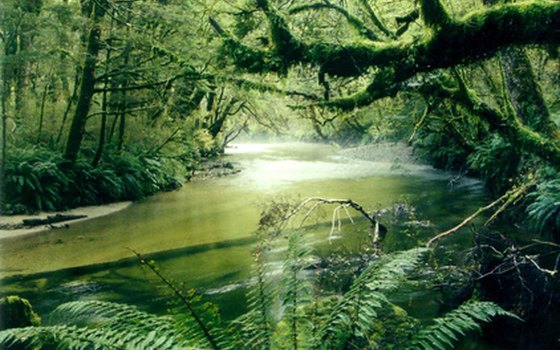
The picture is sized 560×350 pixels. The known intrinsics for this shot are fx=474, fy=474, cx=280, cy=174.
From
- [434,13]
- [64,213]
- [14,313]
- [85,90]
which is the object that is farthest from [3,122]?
[434,13]

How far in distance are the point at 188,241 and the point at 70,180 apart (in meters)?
5.51

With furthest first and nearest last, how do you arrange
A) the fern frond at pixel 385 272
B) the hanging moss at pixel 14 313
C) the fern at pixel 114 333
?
the hanging moss at pixel 14 313 → the fern frond at pixel 385 272 → the fern at pixel 114 333

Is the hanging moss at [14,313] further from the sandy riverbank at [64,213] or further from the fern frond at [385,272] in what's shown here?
the sandy riverbank at [64,213]

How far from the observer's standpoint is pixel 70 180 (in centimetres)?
1373

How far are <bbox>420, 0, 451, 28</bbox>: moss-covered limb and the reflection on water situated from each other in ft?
10.1

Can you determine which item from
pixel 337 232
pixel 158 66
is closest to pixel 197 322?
pixel 337 232

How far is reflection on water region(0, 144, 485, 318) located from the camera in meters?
7.26

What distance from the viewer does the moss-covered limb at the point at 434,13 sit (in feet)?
12.9

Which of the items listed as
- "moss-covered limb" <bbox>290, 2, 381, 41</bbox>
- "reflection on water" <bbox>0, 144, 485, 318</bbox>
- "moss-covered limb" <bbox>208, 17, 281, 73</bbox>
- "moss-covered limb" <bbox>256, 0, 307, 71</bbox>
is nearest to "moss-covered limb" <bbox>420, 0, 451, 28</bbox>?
"moss-covered limb" <bbox>256, 0, 307, 71</bbox>

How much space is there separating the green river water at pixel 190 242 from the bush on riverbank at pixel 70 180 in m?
0.84

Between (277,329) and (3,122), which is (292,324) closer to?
(277,329)

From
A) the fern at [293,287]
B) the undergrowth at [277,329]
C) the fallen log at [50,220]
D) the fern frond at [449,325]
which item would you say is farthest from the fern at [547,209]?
the fallen log at [50,220]

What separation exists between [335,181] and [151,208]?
7.40m

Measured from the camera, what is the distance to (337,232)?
33.4 ft
